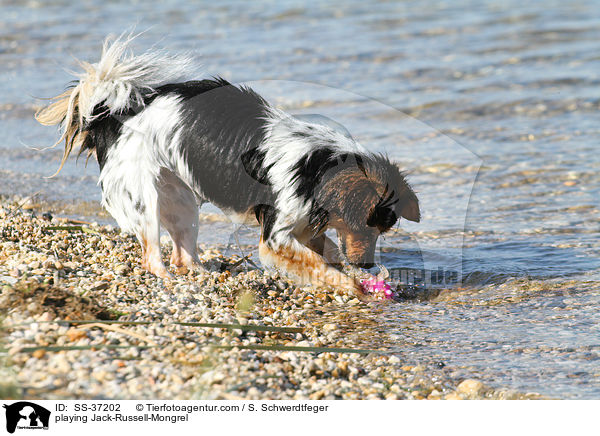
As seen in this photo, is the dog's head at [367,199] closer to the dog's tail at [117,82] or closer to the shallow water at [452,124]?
the shallow water at [452,124]

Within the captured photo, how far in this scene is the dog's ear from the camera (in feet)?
13.7

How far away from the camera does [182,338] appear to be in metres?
3.41

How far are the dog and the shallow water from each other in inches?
19.8

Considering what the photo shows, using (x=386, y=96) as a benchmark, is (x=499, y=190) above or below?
below

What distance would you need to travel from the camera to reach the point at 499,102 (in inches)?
332

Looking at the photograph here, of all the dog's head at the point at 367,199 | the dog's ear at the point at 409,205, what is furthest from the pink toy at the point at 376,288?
the dog's ear at the point at 409,205

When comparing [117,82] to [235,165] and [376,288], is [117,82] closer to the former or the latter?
[235,165]

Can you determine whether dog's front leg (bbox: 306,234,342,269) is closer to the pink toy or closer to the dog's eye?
the pink toy

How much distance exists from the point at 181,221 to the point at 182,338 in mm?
1492
